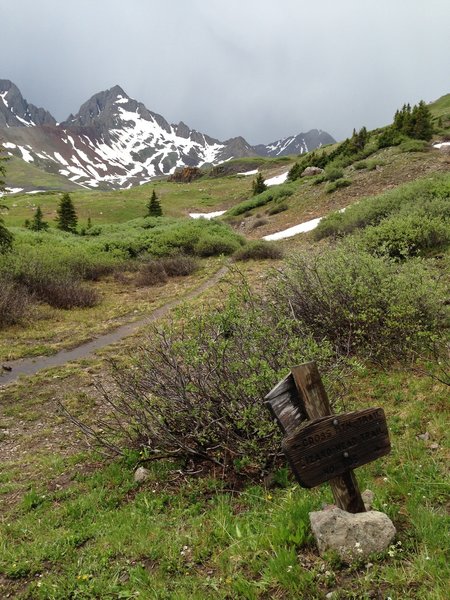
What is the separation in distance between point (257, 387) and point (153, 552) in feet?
6.86

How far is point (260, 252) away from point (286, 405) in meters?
19.7

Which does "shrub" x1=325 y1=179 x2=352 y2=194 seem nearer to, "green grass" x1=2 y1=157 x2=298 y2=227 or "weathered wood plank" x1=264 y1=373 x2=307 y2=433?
"green grass" x1=2 y1=157 x2=298 y2=227

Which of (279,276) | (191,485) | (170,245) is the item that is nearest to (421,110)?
(170,245)

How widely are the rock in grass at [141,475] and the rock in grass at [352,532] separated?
2.88m

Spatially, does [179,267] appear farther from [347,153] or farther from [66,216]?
[347,153]

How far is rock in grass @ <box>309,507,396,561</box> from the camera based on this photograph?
3156mm

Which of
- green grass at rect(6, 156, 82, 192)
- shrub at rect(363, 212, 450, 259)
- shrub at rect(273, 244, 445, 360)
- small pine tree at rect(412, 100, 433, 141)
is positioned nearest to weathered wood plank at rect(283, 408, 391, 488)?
shrub at rect(273, 244, 445, 360)

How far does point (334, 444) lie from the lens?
3145 mm

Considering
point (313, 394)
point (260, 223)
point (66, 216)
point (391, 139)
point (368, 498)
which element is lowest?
point (368, 498)

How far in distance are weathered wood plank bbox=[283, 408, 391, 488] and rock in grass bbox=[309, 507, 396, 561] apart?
0.41 metres

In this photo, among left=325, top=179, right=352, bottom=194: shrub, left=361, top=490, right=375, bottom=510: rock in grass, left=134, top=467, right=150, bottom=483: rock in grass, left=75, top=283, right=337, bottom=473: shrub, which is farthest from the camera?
left=325, top=179, right=352, bottom=194: shrub

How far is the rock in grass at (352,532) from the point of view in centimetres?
316

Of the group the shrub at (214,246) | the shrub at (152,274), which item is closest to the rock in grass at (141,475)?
the shrub at (152,274)

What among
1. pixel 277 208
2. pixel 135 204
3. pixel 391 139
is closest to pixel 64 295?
pixel 277 208
